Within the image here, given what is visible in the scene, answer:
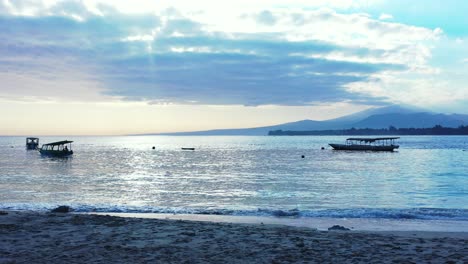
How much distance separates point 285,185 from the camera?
35.4 m

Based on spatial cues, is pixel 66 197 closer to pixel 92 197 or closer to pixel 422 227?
pixel 92 197

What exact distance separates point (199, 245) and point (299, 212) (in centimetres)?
→ 1032

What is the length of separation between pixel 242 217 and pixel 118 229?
7361mm

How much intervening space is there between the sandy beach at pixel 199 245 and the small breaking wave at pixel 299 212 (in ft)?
17.3

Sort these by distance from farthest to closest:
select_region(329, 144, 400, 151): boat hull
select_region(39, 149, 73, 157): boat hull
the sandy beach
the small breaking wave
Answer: select_region(329, 144, 400, 151): boat hull
select_region(39, 149, 73, 157): boat hull
the small breaking wave
the sandy beach

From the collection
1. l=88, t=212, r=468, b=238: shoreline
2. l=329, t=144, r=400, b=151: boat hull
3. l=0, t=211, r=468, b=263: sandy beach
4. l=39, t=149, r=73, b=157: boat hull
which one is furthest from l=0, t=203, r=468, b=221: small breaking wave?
l=329, t=144, r=400, b=151: boat hull

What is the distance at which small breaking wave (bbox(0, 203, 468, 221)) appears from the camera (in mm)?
19906

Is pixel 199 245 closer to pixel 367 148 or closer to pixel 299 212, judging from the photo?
pixel 299 212

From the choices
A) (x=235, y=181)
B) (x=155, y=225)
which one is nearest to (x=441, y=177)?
(x=235, y=181)

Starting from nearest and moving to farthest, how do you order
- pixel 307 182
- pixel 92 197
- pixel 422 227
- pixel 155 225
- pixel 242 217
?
pixel 155 225 → pixel 422 227 → pixel 242 217 → pixel 92 197 → pixel 307 182

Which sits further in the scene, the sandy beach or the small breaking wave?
the small breaking wave

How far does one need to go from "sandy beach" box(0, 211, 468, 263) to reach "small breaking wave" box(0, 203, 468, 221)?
5.26 meters

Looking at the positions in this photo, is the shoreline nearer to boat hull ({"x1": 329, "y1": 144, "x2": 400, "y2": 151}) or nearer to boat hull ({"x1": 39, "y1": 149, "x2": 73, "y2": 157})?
boat hull ({"x1": 39, "y1": 149, "x2": 73, "y2": 157})

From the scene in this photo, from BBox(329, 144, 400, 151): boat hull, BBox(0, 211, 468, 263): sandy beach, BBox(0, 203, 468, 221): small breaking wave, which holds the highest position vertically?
BBox(0, 211, 468, 263): sandy beach
